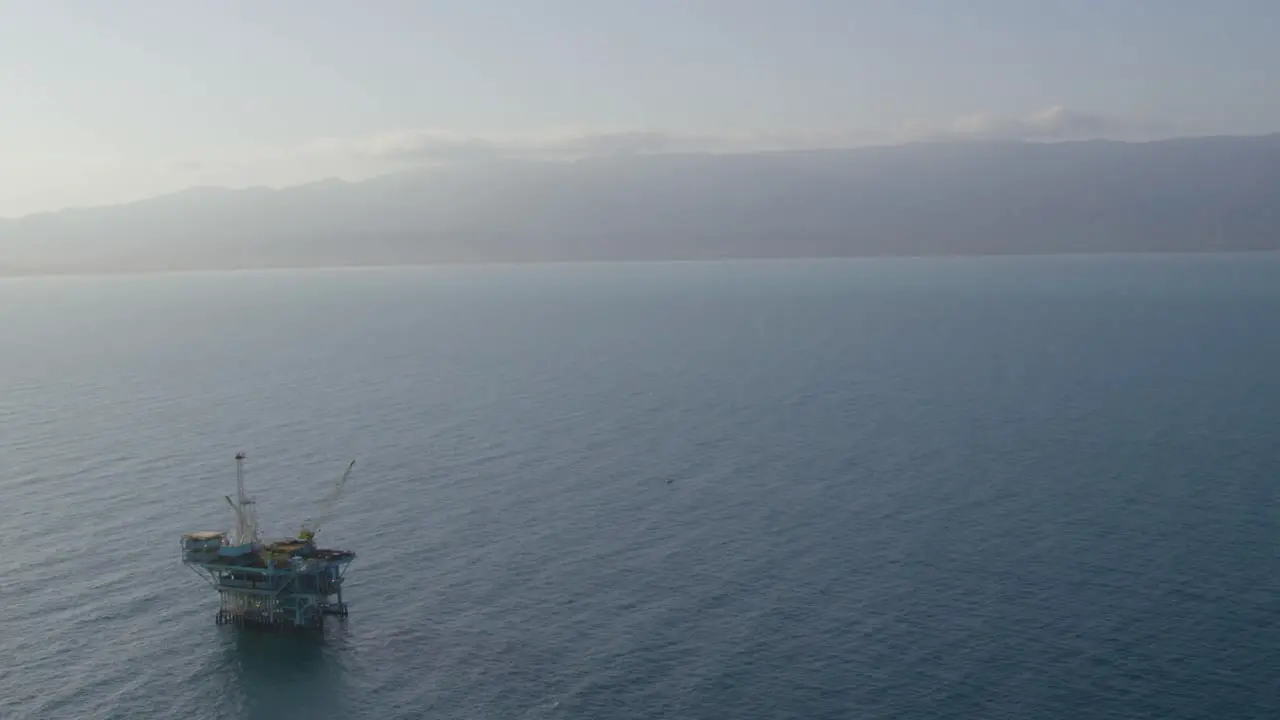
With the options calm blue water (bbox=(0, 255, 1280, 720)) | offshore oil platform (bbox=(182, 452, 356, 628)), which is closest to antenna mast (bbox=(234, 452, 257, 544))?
offshore oil platform (bbox=(182, 452, 356, 628))

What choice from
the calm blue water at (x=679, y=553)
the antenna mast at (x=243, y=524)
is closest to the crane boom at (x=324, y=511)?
the calm blue water at (x=679, y=553)

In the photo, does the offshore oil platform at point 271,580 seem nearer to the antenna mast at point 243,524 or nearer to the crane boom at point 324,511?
the antenna mast at point 243,524

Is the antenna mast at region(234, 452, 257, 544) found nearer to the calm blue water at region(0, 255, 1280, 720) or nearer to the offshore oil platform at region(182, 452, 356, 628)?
the offshore oil platform at region(182, 452, 356, 628)

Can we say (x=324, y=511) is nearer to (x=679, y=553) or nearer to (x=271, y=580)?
(x=271, y=580)

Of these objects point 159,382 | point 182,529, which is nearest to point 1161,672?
point 182,529

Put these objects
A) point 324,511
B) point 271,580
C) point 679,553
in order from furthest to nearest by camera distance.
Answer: point 324,511 → point 679,553 → point 271,580

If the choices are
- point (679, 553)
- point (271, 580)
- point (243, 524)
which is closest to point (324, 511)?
point (243, 524)

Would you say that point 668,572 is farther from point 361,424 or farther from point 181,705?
point 361,424
